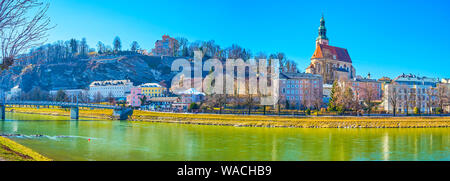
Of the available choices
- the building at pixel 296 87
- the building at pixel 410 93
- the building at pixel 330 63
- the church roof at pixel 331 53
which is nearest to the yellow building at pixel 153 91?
the building at pixel 296 87

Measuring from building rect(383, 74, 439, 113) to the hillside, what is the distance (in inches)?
3126

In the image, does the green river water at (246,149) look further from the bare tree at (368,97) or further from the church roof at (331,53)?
the church roof at (331,53)

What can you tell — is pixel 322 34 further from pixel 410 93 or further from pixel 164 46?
pixel 164 46

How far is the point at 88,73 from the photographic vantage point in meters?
127

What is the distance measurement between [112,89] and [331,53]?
69.1m

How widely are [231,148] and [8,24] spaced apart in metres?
15.6

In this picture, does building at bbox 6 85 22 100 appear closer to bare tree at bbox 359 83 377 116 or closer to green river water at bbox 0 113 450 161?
green river water at bbox 0 113 450 161

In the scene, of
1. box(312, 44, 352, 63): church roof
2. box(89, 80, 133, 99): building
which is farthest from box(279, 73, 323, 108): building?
box(89, 80, 133, 99): building

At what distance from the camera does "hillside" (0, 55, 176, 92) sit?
12381 cm

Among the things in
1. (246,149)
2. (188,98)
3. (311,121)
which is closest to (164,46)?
(188,98)

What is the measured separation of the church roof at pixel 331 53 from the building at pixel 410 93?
3375cm

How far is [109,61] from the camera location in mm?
133375
